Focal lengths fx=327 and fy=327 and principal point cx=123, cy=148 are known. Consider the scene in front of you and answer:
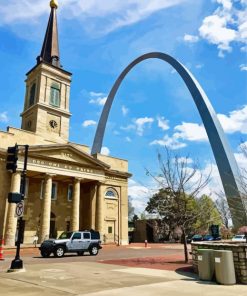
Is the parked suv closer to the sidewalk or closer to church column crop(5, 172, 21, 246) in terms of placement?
the sidewalk

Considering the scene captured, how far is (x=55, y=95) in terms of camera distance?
47.8 meters

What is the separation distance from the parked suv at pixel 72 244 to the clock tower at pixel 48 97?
20610mm

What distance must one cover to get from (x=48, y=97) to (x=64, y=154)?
1042 cm

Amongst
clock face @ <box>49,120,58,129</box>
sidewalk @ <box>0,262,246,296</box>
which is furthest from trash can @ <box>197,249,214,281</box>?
clock face @ <box>49,120,58,129</box>

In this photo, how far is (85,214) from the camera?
4544 cm

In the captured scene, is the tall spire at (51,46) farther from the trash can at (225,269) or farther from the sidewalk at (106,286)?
the trash can at (225,269)

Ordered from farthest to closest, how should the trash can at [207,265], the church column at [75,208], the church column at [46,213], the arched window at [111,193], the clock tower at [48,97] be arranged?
the arched window at [111,193] → the clock tower at [48,97] → the church column at [75,208] → the church column at [46,213] → the trash can at [207,265]

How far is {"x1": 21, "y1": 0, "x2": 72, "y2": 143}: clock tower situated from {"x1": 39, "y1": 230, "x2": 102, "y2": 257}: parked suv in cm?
2061

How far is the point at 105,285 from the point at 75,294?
187 cm

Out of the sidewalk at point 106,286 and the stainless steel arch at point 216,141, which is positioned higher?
the stainless steel arch at point 216,141

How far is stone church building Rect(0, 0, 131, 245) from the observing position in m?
36.7

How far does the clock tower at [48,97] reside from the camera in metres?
44.6

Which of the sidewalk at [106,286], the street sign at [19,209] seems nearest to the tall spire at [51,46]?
the street sign at [19,209]

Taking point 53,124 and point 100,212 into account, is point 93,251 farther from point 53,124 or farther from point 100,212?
point 53,124
